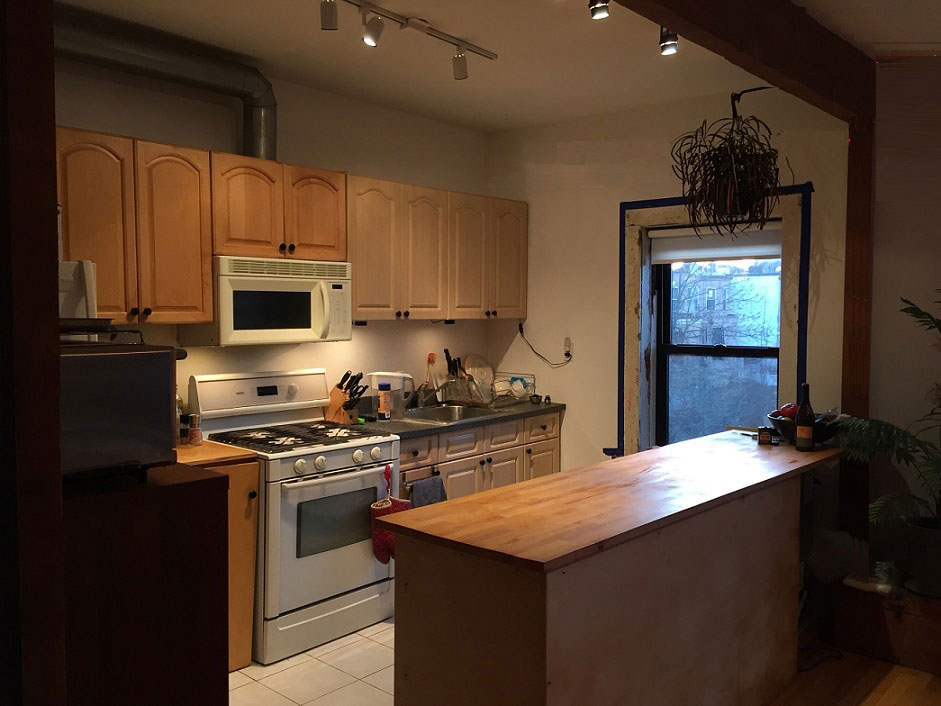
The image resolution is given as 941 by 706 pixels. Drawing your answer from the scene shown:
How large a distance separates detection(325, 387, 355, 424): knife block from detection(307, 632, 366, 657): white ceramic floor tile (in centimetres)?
111

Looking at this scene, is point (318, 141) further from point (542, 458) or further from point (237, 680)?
point (237, 680)

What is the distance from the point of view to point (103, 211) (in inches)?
124

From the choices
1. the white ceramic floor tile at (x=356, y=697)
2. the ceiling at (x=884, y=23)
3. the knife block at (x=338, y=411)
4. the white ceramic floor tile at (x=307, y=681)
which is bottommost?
the white ceramic floor tile at (x=356, y=697)

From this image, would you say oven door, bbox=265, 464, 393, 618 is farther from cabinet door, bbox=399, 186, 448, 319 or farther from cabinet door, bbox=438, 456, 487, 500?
cabinet door, bbox=399, 186, 448, 319

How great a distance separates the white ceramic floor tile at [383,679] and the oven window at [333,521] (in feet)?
1.90

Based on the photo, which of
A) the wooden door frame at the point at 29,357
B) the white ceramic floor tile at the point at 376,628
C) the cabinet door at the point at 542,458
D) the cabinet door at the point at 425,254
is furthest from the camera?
the cabinet door at the point at 542,458

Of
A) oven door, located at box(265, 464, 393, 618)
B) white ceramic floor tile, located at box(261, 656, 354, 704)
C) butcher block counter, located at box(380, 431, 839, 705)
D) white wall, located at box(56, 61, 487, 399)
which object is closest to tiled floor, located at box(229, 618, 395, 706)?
white ceramic floor tile, located at box(261, 656, 354, 704)

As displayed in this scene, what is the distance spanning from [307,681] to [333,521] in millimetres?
675

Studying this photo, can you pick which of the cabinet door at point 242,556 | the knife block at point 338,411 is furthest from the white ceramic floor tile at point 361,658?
the knife block at point 338,411

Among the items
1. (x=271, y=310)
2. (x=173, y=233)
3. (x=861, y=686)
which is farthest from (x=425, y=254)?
(x=861, y=686)

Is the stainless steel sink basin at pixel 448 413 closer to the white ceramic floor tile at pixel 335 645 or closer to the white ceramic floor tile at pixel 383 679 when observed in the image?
the white ceramic floor tile at pixel 335 645

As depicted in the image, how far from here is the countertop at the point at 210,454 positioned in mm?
3188

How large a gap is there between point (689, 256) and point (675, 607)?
254 cm

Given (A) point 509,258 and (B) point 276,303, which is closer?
(B) point 276,303
